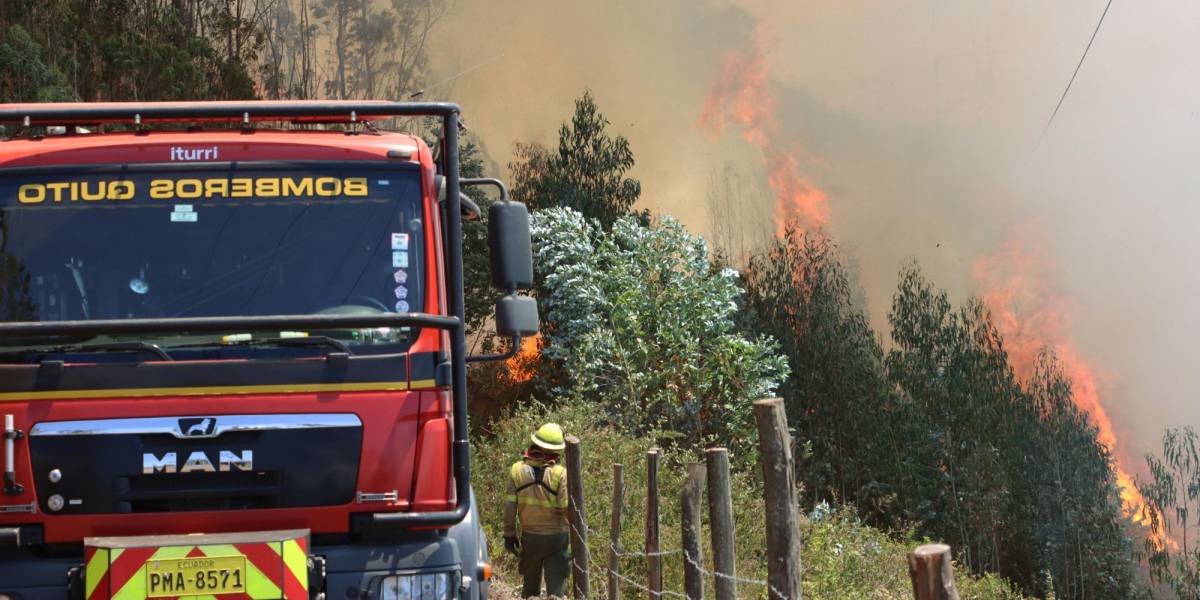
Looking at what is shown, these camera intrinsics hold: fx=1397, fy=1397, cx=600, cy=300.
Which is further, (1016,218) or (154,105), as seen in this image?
(1016,218)

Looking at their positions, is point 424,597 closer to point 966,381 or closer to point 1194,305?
point 966,381

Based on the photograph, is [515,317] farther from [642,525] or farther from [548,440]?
[642,525]

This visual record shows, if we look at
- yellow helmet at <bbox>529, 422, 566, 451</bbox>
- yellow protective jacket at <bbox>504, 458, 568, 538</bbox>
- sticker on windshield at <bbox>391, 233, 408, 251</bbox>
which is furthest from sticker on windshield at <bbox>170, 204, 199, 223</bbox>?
yellow protective jacket at <bbox>504, 458, 568, 538</bbox>

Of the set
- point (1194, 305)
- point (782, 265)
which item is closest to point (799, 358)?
point (782, 265)

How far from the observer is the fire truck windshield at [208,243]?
6219mm

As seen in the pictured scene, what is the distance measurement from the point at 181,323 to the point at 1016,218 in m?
62.4

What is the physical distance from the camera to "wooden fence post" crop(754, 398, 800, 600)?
586 centimetres

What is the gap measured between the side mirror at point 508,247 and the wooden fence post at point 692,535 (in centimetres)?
261

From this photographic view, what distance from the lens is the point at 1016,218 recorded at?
64625 mm

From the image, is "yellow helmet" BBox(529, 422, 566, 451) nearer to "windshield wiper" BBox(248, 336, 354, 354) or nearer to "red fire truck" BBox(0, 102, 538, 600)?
"red fire truck" BBox(0, 102, 538, 600)

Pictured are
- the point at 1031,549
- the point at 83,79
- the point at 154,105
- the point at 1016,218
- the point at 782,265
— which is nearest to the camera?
the point at 154,105

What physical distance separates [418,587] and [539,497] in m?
5.33

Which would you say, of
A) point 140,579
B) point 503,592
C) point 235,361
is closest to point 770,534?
point 235,361

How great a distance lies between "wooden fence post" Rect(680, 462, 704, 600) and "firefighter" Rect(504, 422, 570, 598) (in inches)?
98.5
